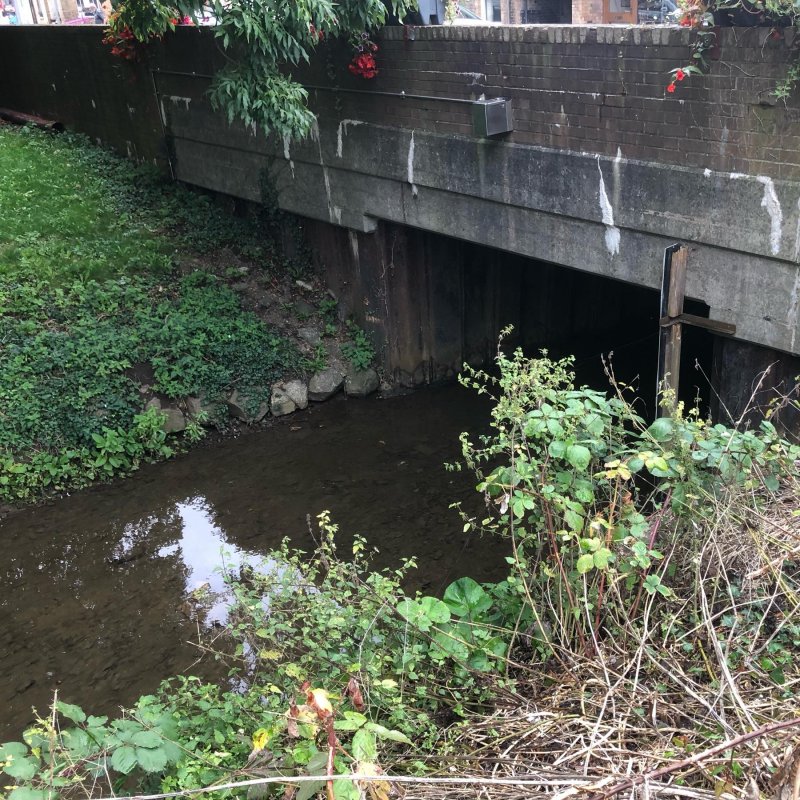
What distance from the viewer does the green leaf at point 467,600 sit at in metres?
3.86

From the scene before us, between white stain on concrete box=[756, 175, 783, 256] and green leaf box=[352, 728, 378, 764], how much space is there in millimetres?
4245

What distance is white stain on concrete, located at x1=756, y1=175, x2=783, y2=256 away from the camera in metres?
5.14

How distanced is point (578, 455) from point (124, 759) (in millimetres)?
2250

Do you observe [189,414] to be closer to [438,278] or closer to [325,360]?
[325,360]

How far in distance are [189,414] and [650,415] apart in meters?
5.32

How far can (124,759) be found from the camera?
3.13 m

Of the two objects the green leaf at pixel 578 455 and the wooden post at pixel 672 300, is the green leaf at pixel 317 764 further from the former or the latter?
the wooden post at pixel 672 300

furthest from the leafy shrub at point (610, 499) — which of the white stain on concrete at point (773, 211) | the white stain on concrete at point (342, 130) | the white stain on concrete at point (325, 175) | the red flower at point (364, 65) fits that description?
the white stain on concrete at point (325, 175)

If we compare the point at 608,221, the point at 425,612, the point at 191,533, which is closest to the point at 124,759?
the point at 425,612

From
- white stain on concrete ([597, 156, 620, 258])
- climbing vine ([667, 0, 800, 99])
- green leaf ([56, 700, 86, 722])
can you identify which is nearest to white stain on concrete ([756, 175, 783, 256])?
climbing vine ([667, 0, 800, 99])

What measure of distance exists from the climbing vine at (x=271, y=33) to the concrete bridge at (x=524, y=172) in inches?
12.9

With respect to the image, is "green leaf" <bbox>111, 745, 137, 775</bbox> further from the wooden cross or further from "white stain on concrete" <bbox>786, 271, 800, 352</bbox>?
"white stain on concrete" <bbox>786, 271, 800, 352</bbox>

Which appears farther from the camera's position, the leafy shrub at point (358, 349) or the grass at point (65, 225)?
the leafy shrub at point (358, 349)

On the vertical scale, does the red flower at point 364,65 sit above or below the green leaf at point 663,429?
above
